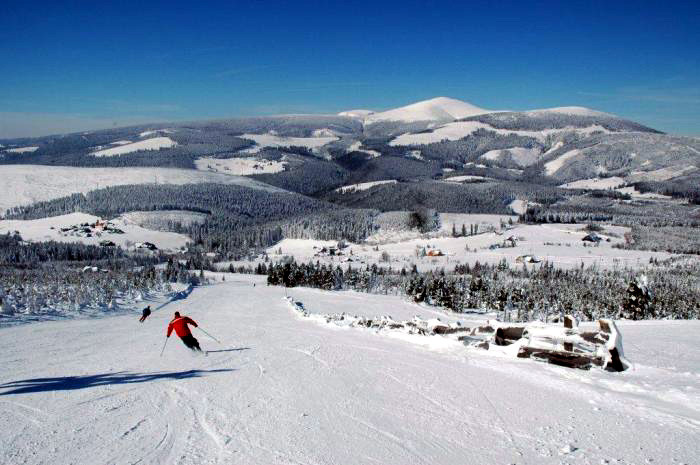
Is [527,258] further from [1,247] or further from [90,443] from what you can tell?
[1,247]

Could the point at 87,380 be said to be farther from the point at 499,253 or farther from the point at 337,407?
the point at 499,253

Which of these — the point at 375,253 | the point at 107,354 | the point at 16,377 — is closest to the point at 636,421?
the point at 16,377

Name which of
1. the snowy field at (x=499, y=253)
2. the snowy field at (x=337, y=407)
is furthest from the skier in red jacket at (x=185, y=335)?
Result: the snowy field at (x=499, y=253)

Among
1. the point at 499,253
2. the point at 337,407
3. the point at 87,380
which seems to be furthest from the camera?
the point at 499,253

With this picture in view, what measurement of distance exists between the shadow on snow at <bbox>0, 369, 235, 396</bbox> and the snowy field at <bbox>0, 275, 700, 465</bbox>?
5 centimetres

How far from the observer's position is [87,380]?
38.8 feet

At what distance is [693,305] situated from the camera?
7119 centimetres

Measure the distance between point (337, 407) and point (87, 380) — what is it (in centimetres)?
636

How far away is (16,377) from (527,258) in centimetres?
15108

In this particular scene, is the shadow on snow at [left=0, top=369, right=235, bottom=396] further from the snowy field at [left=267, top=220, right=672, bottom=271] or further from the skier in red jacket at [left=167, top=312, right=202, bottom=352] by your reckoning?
the snowy field at [left=267, top=220, right=672, bottom=271]

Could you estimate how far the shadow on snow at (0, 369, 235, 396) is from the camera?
10.9 meters

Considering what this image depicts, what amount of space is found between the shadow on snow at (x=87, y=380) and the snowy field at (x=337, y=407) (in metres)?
0.05

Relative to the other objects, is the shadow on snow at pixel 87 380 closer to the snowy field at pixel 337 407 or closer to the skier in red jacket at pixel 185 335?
the snowy field at pixel 337 407

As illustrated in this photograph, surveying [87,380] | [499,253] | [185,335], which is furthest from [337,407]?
[499,253]
